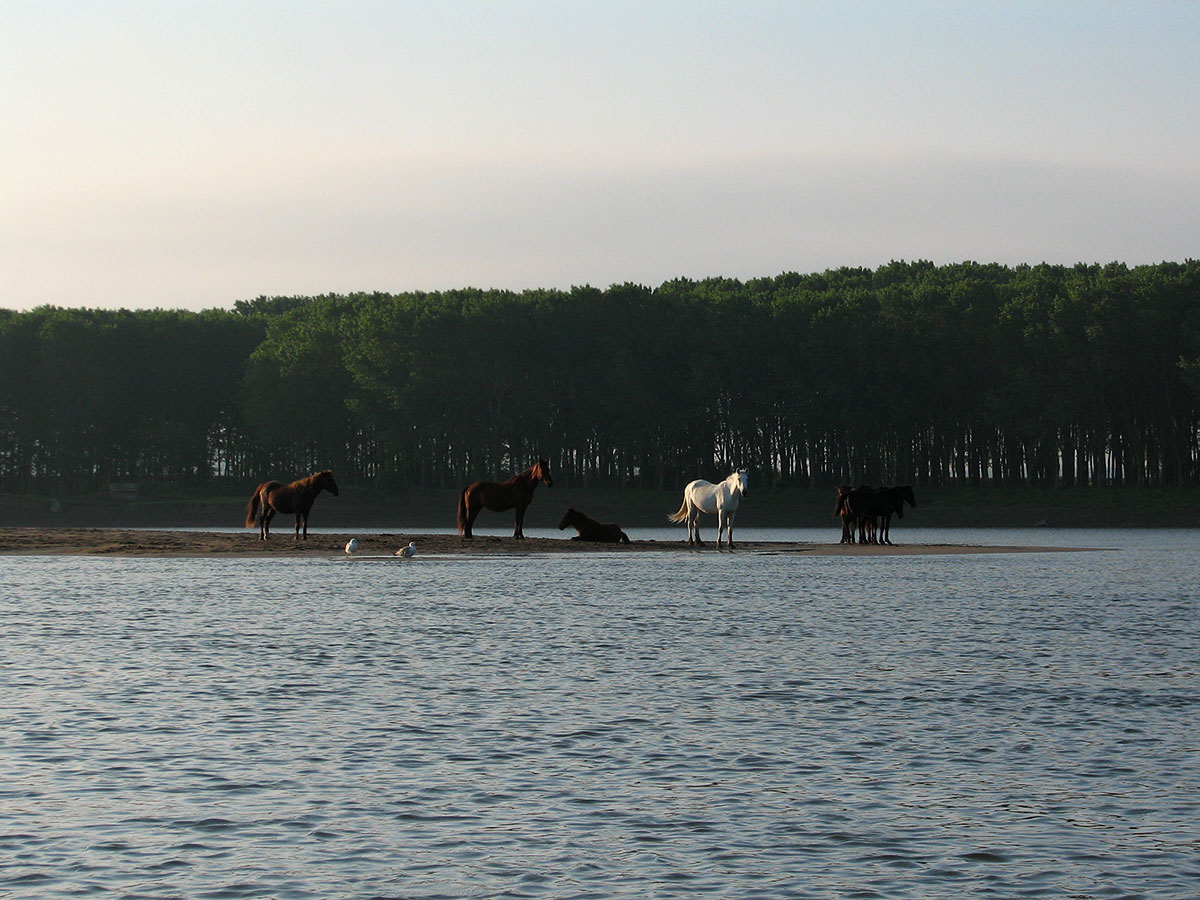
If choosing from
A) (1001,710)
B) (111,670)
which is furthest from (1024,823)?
(111,670)

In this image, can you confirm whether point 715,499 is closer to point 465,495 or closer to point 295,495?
point 465,495

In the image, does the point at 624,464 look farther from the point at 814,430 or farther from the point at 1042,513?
the point at 1042,513

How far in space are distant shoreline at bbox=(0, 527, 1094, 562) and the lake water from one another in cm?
2479

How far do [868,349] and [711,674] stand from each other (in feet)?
333

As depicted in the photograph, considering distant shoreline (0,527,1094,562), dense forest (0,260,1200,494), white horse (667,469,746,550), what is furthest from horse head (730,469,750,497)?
dense forest (0,260,1200,494)

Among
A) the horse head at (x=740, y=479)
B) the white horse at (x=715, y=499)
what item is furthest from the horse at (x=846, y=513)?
the horse head at (x=740, y=479)

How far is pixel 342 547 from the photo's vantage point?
5878cm

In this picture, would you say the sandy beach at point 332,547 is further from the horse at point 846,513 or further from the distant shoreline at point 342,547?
the horse at point 846,513

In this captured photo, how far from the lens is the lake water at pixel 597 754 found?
37.1 ft

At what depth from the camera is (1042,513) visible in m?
111

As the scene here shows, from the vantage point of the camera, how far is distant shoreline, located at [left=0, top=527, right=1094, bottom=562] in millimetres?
56594

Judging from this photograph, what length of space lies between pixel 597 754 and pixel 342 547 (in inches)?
1736

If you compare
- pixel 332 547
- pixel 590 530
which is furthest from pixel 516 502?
pixel 332 547

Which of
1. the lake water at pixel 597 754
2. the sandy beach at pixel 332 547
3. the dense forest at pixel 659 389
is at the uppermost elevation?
the dense forest at pixel 659 389
